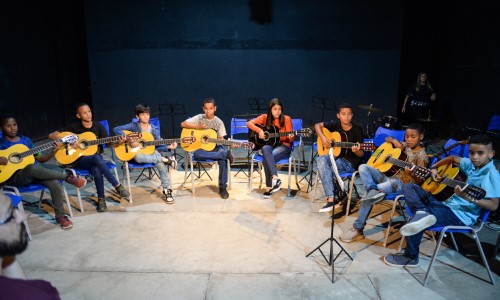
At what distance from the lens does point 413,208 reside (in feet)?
11.5

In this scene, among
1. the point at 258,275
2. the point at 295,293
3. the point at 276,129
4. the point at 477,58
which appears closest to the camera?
the point at 295,293

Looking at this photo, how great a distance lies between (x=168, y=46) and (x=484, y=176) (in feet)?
24.0

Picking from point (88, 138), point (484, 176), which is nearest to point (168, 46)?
point (88, 138)

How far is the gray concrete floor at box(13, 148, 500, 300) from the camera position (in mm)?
3139

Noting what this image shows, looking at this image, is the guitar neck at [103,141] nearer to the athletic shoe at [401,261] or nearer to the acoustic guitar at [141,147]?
the acoustic guitar at [141,147]

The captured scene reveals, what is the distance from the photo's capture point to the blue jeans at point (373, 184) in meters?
3.98

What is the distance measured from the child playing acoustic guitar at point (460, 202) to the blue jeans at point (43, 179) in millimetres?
3652

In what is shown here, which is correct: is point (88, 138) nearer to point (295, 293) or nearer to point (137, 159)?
point (137, 159)

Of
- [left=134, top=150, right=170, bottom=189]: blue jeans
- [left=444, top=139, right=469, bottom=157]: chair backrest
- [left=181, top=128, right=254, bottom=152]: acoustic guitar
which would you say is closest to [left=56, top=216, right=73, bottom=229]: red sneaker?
[left=134, top=150, right=170, bottom=189]: blue jeans

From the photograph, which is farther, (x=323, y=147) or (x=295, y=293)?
(x=323, y=147)

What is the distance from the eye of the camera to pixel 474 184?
10.6 feet

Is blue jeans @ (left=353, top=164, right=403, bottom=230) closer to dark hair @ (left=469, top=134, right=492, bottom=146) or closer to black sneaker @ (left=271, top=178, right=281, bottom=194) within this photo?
dark hair @ (left=469, top=134, right=492, bottom=146)

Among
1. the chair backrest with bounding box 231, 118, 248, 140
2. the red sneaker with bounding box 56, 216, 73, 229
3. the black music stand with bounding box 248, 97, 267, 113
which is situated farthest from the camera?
the black music stand with bounding box 248, 97, 267, 113

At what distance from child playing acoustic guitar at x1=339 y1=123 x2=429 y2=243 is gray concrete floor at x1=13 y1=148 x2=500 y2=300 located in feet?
0.52
